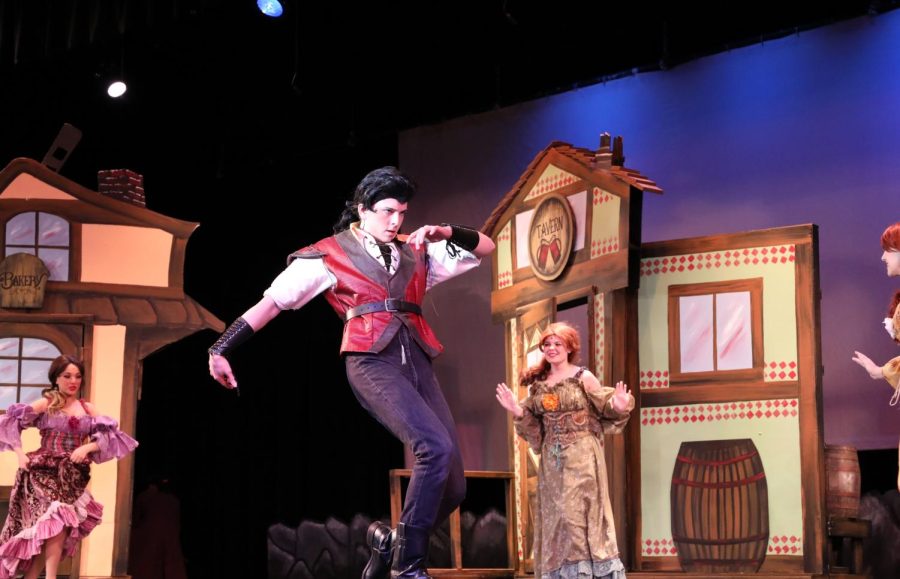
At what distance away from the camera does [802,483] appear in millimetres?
6164

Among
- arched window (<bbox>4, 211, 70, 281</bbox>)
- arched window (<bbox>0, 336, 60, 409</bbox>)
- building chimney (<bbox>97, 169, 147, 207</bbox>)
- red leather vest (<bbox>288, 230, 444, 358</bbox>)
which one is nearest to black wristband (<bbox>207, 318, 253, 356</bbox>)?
red leather vest (<bbox>288, 230, 444, 358</bbox>)

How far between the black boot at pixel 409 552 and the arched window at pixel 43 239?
518 centimetres

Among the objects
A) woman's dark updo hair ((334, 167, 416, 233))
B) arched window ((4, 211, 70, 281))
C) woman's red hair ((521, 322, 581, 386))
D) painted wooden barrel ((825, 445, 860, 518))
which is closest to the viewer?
woman's dark updo hair ((334, 167, 416, 233))

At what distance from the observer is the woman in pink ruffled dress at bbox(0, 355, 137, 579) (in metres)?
7.00

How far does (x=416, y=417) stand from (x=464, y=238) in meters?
0.80

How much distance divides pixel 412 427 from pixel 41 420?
401cm

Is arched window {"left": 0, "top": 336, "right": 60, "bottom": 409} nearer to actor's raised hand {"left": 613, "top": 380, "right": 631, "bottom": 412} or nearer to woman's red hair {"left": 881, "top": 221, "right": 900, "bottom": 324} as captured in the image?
actor's raised hand {"left": 613, "top": 380, "right": 631, "bottom": 412}

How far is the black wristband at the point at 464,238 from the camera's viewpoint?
4.48 meters

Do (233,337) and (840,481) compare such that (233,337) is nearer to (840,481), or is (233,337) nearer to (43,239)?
(840,481)

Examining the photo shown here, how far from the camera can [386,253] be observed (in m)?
4.41

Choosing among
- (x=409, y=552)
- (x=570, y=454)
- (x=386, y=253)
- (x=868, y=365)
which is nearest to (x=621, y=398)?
(x=570, y=454)

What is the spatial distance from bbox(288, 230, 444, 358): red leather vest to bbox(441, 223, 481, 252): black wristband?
15 centimetres

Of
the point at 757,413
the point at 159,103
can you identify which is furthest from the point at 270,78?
the point at 757,413

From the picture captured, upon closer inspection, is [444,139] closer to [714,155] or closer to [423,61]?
[423,61]
